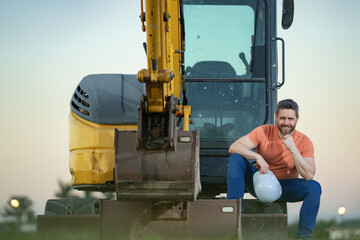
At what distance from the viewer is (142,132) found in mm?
5688

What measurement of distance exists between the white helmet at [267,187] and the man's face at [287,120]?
404mm

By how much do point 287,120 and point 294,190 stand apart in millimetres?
594

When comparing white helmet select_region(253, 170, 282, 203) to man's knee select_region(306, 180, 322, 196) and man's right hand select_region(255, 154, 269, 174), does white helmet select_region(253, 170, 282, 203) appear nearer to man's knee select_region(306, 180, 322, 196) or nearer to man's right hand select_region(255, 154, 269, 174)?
man's right hand select_region(255, 154, 269, 174)

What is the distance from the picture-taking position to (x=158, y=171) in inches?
224

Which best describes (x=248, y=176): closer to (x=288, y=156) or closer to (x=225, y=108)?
(x=288, y=156)

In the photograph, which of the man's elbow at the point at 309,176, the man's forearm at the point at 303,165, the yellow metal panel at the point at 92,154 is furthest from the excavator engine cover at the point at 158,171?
the yellow metal panel at the point at 92,154

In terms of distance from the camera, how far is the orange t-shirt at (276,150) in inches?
253

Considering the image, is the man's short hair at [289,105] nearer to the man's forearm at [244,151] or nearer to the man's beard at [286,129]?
the man's beard at [286,129]

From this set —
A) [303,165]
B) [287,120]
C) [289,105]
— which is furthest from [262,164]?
[289,105]

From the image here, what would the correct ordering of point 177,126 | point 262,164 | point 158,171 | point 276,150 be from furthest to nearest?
point 177,126, point 276,150, point 262,164, point 158,171

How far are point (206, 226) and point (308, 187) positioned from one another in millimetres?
921

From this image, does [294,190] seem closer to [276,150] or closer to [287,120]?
[276,150]

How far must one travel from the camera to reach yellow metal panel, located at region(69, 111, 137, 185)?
7.09 metres

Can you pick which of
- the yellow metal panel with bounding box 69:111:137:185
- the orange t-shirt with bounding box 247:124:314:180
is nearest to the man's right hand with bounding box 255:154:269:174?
the orange t-shirt with bounding box 247:124:314:180
